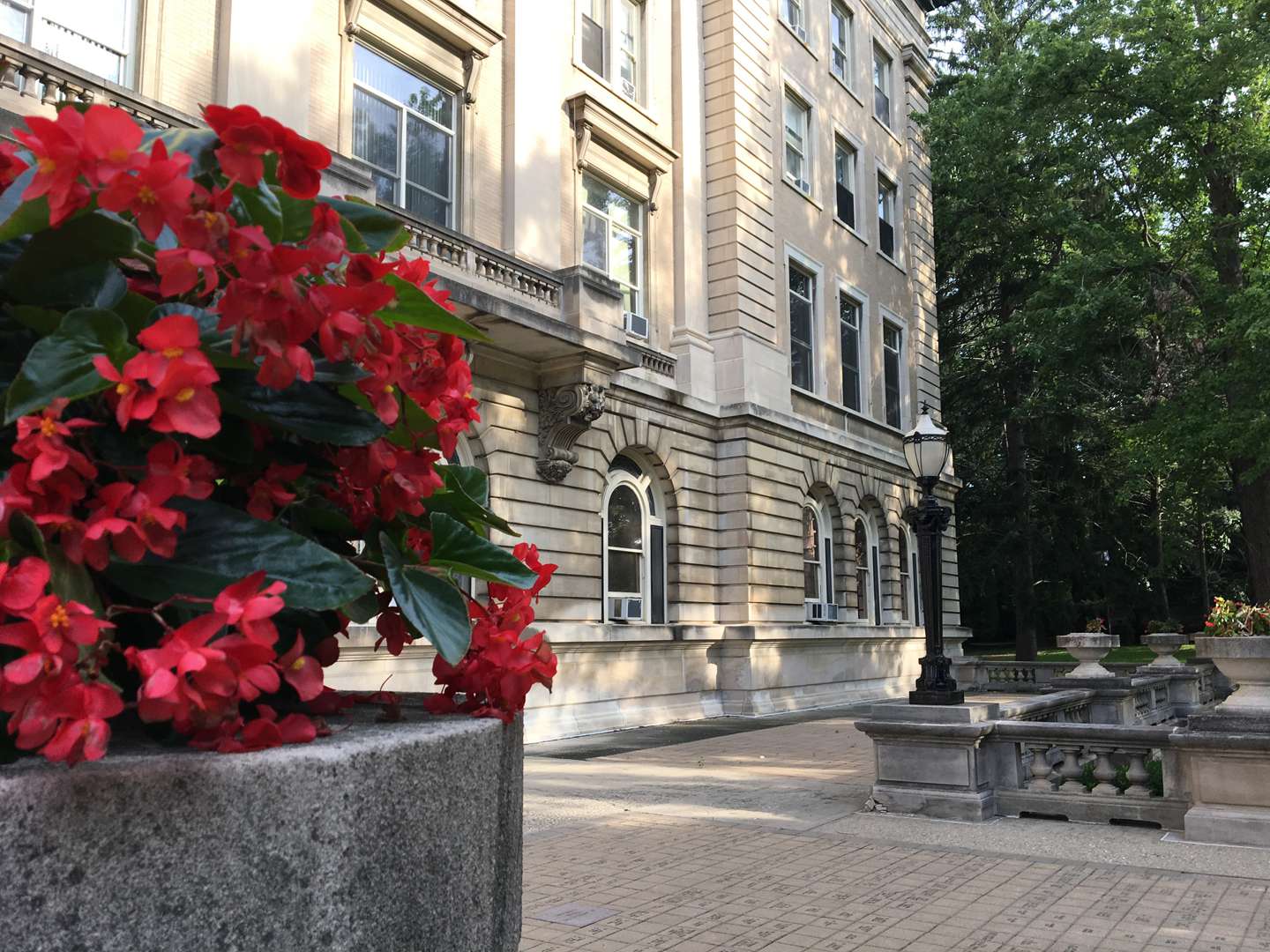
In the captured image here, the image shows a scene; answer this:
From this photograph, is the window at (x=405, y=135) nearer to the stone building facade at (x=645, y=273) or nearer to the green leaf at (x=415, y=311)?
the stone building facade at (x=645, y=273)

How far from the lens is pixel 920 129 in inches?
1254

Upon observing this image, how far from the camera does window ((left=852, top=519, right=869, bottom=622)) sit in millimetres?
26438

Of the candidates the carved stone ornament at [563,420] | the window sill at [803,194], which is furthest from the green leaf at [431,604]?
the window sill at [803,194]

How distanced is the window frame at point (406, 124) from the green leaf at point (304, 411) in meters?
13.8

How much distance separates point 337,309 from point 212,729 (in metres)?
0.57

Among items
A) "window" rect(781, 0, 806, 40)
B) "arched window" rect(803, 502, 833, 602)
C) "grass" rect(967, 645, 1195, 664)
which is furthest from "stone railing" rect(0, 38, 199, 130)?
"grass" rect(967, 645, 1195, 664)

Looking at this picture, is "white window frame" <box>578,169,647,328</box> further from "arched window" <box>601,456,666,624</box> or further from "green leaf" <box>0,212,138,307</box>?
"green leaf" <box>0,212,138,307</box>

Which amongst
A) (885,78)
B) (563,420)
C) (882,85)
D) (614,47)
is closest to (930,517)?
(563,420)

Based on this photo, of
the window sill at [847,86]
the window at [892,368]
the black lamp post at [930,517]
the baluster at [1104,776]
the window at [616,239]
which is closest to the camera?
the baluster at [1104,776]

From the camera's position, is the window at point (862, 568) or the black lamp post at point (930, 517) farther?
the window at point (862, 568)

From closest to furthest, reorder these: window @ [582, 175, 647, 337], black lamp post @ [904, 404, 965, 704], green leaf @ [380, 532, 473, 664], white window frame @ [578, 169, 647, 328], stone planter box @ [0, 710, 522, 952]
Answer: stone planter box @ [0, 710, 522, 952] < green leaf @ [380, 532, 473, 664] < black lamp post @ [904, 404, 965, 704] < white window frame @ [578, 169, 647, 328] < window @ [582, 175, 647, 337]

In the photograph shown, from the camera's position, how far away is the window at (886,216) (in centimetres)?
2991

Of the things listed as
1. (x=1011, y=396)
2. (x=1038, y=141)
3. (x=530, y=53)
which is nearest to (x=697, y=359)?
(x=530, y=53)

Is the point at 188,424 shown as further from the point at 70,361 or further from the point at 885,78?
the point at 885,78
